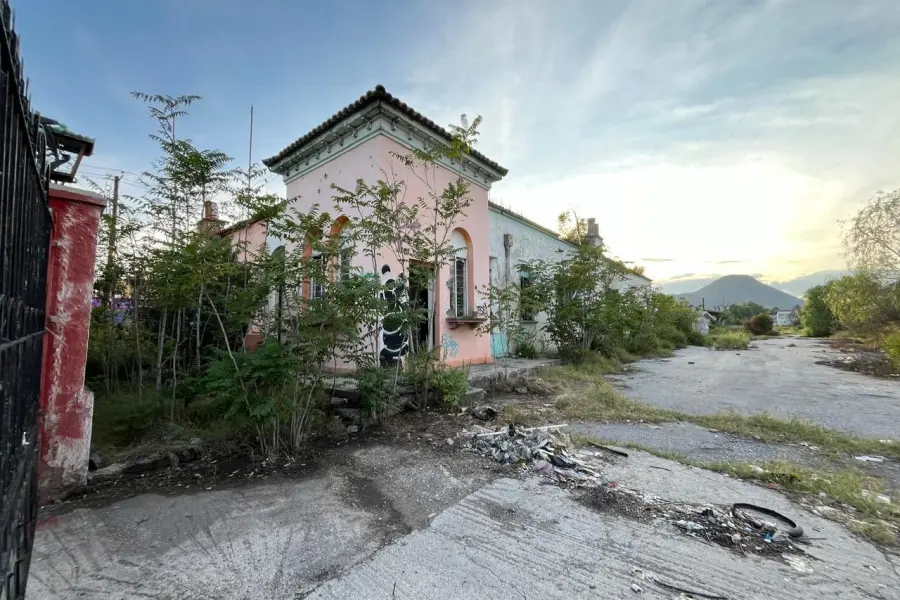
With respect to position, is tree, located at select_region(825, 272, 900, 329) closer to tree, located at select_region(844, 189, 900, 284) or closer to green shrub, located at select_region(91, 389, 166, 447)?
tree, located at select_region(844, 189, 900, 284)

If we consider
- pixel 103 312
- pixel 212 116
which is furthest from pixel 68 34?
pixel 103 312

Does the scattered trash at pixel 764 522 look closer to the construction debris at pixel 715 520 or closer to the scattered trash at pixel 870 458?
the construction debris at pixel 715 520

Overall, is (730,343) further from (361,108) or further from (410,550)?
(410,550)

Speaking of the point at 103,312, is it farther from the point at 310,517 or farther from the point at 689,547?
the point at 689,547

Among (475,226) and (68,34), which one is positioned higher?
(68,34)

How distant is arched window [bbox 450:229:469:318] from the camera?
7.74 m

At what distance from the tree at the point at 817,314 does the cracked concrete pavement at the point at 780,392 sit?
79.0 ft

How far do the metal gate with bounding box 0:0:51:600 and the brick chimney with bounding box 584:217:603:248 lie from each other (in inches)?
539

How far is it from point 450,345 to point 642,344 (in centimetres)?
1019

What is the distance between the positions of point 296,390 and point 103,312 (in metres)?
3.22

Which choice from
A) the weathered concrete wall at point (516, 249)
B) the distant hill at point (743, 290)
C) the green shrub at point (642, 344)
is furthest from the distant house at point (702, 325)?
the distant hill at point (743, 290)

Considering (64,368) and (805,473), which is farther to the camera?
(805,473)

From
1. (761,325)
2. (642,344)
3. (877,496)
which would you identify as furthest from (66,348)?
(761,325)

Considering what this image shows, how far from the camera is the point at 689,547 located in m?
2.17
